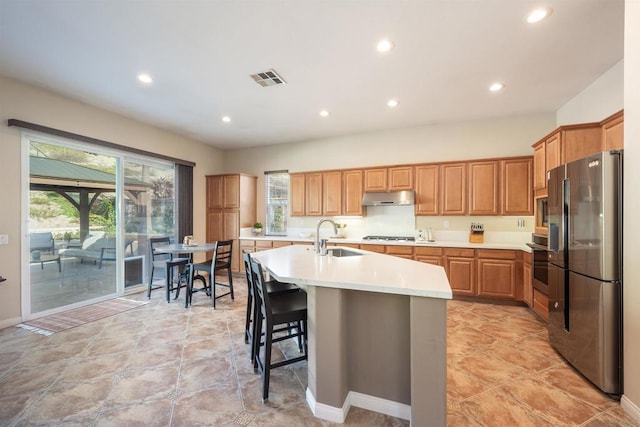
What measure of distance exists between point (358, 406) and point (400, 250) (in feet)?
9.66

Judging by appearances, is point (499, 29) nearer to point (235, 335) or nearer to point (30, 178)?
point (235, 335)

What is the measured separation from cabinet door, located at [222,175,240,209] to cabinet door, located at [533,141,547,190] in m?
5.25

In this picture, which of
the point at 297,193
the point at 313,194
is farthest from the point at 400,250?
the point at 297,193

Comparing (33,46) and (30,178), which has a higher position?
(33,46)

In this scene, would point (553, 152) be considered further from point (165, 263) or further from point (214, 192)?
point (214, 192)

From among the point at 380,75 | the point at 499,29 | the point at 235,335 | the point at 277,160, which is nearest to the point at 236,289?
the point at 235,335

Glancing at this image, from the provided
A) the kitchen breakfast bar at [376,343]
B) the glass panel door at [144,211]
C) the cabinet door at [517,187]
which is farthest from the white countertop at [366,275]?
the glass panel door at [144,211]

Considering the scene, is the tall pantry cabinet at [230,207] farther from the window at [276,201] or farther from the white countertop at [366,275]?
the white countertop at [366,275]

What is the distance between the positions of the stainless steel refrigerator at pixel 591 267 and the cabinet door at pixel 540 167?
1233 mm

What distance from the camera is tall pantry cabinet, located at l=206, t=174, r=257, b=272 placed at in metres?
5.96

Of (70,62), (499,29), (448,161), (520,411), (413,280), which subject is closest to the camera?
(413,280)

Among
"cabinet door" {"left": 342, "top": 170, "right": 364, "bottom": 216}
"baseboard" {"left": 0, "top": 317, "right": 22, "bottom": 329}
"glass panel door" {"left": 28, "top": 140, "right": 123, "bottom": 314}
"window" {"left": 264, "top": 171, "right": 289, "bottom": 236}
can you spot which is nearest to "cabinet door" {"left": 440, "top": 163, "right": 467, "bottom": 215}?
"cabinet door" {"left": 342, "top": 170, "right": 364, "bottom": 216}

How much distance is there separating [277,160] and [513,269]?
16.0ft

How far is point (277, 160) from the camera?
6297 mm
